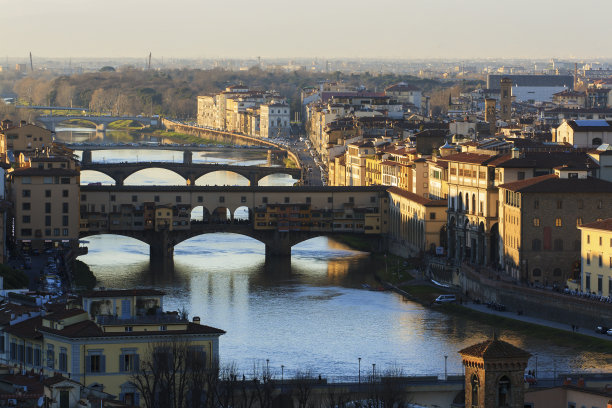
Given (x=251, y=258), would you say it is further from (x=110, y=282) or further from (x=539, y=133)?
(x=539, y=133)

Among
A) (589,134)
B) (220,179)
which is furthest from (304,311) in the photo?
(220,179)

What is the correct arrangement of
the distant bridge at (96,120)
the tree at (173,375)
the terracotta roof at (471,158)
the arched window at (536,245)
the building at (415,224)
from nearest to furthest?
the tree at (173,375) < the arched window at (536,245) < the terracotta roof at (471,158) < the building at (415,224) < the distant bridge at (96,120)

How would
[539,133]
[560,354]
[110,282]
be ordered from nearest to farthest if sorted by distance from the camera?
[560,354] → [110,282] → [539,133]

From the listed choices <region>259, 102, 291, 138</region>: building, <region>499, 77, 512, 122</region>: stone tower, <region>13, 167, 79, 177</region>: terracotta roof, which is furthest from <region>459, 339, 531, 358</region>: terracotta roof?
<region>259, 102, 291, 138</region>: building

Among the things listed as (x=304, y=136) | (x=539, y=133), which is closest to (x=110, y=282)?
(x=539, y=133)

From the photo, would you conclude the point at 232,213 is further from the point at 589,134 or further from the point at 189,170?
the point at 189,170

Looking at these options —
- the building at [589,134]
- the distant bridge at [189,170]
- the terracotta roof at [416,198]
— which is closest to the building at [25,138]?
the distant bridge at [189,170]

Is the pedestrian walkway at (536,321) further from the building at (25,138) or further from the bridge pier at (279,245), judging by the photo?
the building at (25,138)
